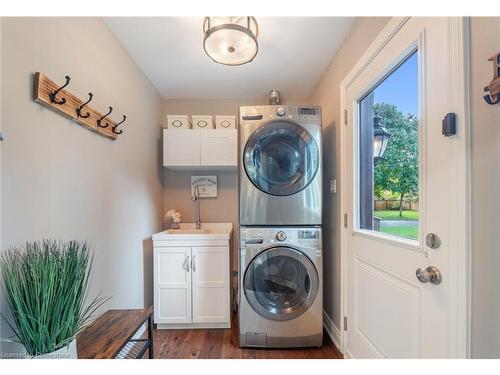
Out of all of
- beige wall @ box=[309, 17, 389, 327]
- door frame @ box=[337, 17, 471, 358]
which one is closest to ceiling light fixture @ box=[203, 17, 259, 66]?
beige wall @ box=[309, 17, 389, 327]

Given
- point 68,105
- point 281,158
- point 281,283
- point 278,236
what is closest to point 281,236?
point 278,236

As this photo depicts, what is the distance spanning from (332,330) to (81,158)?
7.41 feet

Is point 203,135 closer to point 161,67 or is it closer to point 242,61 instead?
point 161,67

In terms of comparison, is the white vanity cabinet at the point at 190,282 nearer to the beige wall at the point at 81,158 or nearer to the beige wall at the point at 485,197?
the beige wall at the point at 81,158

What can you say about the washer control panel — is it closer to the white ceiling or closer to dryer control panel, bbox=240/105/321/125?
dryer control panel, bbox=240/105/321/125

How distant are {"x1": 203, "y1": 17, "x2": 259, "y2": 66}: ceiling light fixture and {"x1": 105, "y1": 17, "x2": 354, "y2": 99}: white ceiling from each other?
0.23 meters

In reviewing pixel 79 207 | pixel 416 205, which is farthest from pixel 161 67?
pixel 416 205

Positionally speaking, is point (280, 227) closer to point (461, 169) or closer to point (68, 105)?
point (461, 169)

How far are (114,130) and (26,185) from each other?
2.71 ft

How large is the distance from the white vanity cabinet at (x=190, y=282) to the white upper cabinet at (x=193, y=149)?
827mm

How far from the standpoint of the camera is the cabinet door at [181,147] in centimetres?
257

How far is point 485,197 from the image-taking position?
2.48 ft

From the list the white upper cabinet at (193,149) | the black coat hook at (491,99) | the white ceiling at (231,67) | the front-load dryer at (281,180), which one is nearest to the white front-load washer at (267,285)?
the front-load dryer at (281,180)

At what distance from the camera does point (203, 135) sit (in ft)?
8.45
